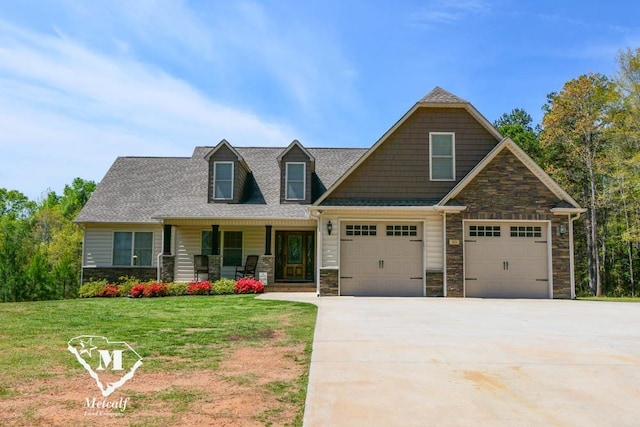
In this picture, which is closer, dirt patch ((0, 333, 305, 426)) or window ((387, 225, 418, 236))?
dirt patch ((0, 333, 305, 426))

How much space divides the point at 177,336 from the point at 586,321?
7.67 meters

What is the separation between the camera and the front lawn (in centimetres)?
371

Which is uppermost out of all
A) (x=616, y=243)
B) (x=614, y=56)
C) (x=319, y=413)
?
(x=614, y=56)

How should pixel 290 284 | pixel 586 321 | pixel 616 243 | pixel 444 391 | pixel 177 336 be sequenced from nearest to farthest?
pixel 444 391
pixel 177 336
pixel 586 321
pixel 290 284
pixel 616 243

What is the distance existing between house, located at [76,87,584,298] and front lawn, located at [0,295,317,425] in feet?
20.8

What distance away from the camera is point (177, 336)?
23.3 ft

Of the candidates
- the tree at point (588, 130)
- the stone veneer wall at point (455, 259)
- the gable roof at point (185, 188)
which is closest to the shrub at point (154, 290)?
the gable roof at point (185, 188)

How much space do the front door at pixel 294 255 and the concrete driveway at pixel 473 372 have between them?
9187 mm

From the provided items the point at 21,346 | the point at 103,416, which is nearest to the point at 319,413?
the point at 103,416

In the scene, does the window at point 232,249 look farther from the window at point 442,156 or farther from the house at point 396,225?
the window at point 442,156

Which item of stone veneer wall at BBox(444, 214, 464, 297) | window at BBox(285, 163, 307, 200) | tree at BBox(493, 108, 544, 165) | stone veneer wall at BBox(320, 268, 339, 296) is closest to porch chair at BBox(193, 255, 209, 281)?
window at BBox(285, 163, 307, 200)

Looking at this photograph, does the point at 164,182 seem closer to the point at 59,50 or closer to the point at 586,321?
the point at 59,50

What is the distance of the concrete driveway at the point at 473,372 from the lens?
3.82 meters
